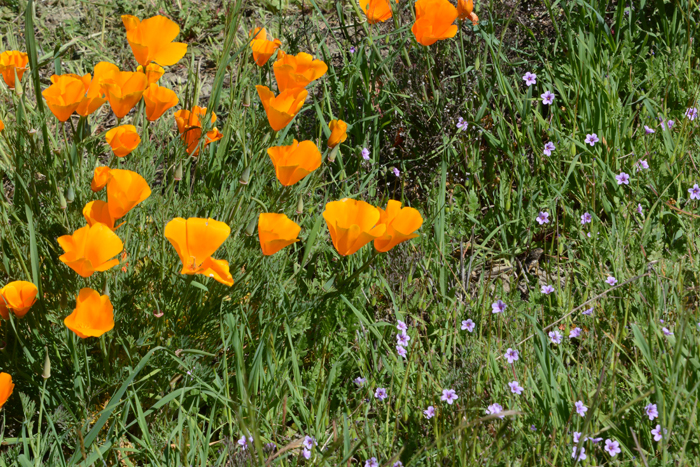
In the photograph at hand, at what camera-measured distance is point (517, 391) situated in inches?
59.8

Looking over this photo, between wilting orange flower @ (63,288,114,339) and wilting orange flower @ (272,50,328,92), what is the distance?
79 cm

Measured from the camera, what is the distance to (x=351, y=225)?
4.86 feet

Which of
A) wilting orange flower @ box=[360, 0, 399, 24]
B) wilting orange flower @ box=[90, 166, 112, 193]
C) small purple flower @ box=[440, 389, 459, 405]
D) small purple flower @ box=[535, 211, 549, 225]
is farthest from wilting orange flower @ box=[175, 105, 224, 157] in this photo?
small purple flower @ box=[535, 211, 549, 225]

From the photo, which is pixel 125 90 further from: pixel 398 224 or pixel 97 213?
pixel 398 224

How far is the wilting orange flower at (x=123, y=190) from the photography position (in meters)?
1.36

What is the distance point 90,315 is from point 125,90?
60 cm

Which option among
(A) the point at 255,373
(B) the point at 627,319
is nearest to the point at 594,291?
(B) the point at 627,319

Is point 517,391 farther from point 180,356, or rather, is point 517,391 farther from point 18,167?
point 18,167

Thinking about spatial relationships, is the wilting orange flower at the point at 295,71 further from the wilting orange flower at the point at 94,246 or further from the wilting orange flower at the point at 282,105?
the wilting orange flower at the point at 94,246

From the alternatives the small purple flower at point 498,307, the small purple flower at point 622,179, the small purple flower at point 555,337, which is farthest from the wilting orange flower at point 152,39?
the small purple flower at point 622,179

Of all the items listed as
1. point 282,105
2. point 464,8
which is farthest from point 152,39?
point 464,8

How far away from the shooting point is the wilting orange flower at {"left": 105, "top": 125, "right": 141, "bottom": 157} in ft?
4.92

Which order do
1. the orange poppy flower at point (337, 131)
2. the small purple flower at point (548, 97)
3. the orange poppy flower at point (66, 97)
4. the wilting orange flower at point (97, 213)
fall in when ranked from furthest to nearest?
the small purple flower at point (548, 97) → the orange poppy flower at point (337, 131) → the orange poppy flower at point (66, 97) → the wilting orange flower at point (97, 213)

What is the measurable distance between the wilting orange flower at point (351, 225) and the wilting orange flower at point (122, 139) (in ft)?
1.73
